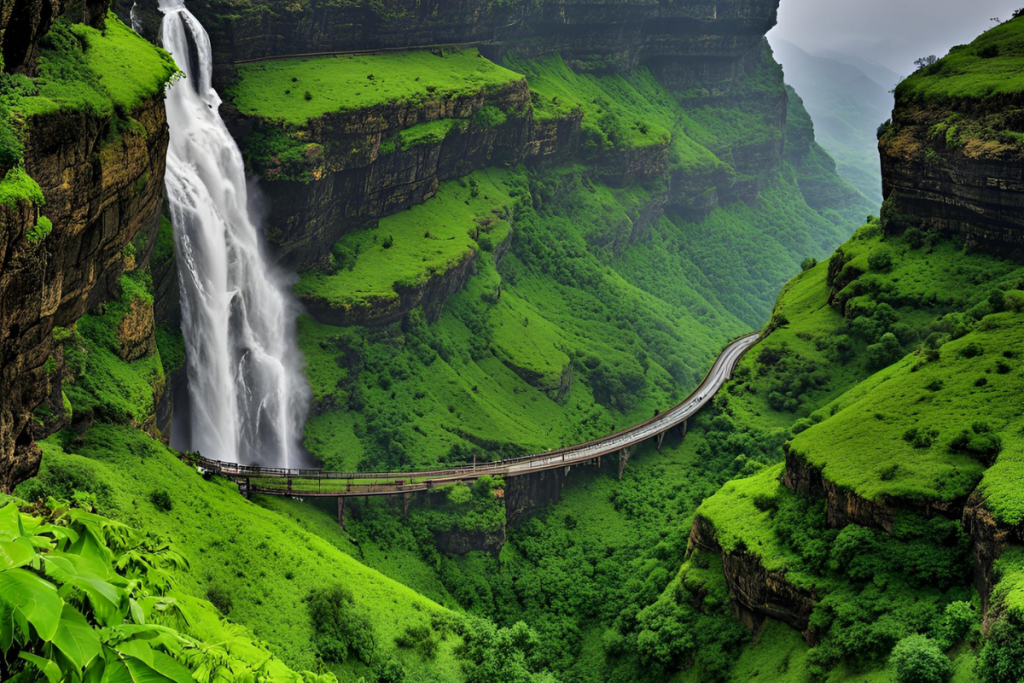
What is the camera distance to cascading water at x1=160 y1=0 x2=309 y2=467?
80.8 metres

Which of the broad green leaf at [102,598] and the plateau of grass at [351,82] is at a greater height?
the broad green leaf at [102,598]

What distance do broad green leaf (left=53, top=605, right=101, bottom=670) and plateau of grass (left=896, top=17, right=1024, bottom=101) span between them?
8972 cm

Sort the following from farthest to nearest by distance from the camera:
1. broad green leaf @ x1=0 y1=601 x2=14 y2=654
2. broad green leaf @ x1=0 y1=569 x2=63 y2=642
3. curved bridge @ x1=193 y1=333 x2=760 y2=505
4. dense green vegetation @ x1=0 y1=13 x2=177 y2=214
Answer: curved bridge @ x1=193 y1=333 x2=760 y2=505 → dense green vegetation @ x1=0 y1=13 x2=177 y2=214 → broad green leaf @ x1=0 y1=601 x2=14 y2=654 → broad green leaf @ x1=0 y1=569 x2=63 y2=642

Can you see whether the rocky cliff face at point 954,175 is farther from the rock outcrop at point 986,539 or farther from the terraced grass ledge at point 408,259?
the terraced grass ledge at point 408,259

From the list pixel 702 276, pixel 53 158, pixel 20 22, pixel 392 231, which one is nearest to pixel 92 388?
pixel 53 158

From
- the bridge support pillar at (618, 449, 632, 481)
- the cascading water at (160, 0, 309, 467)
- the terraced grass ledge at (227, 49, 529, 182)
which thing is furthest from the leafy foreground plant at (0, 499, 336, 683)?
the bridge support pillar at (618, 449, 632, 481)

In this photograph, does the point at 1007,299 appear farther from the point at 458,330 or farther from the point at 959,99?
the point at 458,330

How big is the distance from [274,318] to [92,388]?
2915 centimetres

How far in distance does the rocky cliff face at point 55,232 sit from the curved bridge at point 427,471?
71.7ft

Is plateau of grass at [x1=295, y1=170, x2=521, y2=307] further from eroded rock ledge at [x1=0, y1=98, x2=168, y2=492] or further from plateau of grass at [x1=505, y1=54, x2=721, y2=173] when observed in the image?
eroded rock ledge at [x1=0, y1=98, x2=168, y2=492]

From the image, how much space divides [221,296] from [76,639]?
78.5 m

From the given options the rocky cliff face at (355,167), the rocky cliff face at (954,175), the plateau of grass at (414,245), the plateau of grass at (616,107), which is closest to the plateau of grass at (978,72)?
the rocky cliff face at (954,175)

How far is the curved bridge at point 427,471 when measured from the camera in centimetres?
7619

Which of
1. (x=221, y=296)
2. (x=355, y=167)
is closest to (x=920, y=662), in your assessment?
(x=221, y=296)
